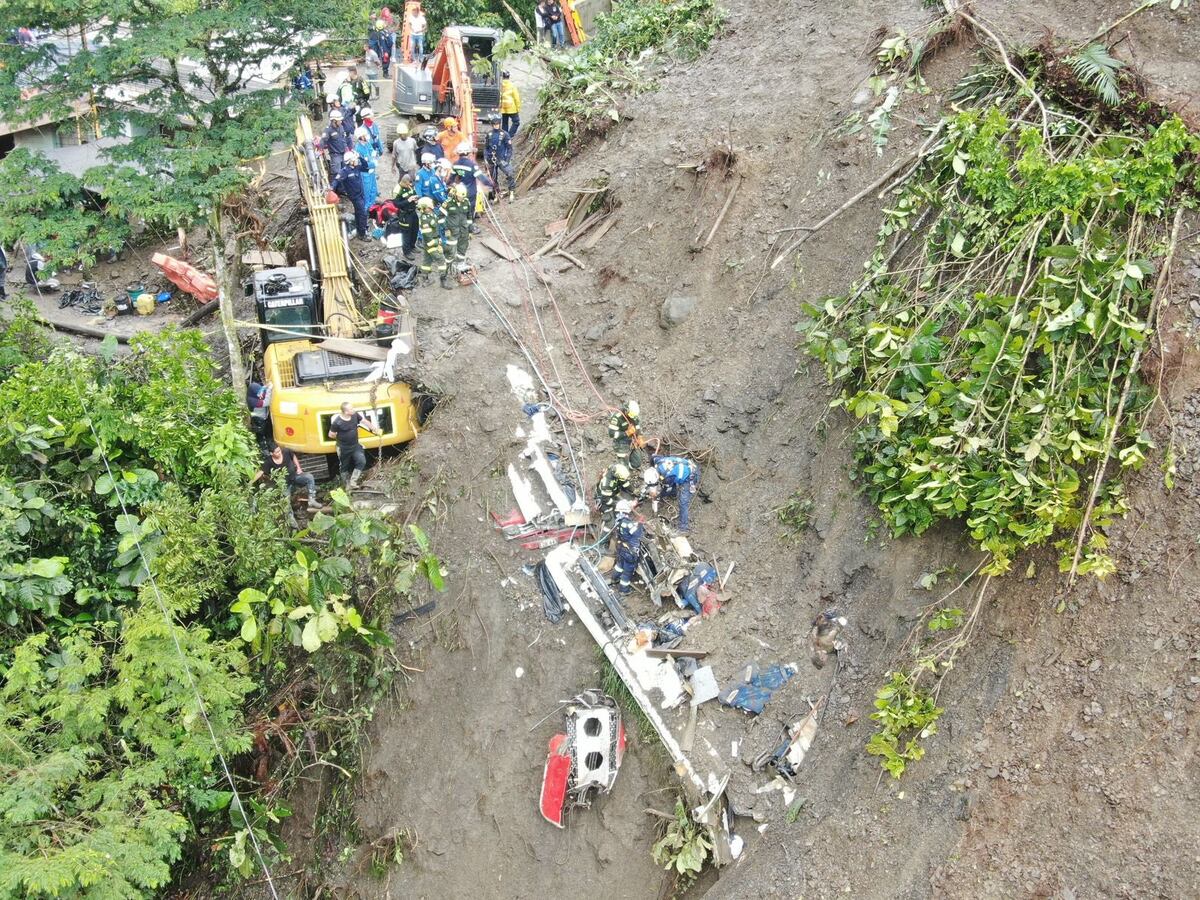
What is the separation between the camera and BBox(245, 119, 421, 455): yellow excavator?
36.9ft

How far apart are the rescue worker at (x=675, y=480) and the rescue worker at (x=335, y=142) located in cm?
794


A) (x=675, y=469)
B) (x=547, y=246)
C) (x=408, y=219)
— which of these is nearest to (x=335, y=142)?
(x=408, y=219)

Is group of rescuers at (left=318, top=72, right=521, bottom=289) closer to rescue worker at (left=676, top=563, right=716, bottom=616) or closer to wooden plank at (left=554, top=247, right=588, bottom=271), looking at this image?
wooden plank at (left=554, top=247, right=588, bottom=271)

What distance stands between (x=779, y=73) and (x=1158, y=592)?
9.25 m

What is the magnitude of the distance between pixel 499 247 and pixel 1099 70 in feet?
26.3

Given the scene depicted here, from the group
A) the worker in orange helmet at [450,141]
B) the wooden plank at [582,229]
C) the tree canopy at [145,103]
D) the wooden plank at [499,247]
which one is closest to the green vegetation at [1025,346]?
the wooden plank at [582,229]

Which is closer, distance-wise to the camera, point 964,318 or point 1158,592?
point 1158,592

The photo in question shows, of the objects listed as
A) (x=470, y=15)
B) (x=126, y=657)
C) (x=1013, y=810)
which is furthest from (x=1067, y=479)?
(x=470, y=15)

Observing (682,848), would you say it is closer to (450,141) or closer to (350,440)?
(350,440)

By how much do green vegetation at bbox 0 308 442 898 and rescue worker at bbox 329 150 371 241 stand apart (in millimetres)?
4365

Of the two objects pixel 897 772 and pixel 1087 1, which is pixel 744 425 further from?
pixel 1087 1

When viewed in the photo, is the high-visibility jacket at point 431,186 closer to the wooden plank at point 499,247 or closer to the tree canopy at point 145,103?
the wooden plank at point 499,247

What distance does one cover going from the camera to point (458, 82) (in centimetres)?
1681

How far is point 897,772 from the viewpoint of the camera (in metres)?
8.05
